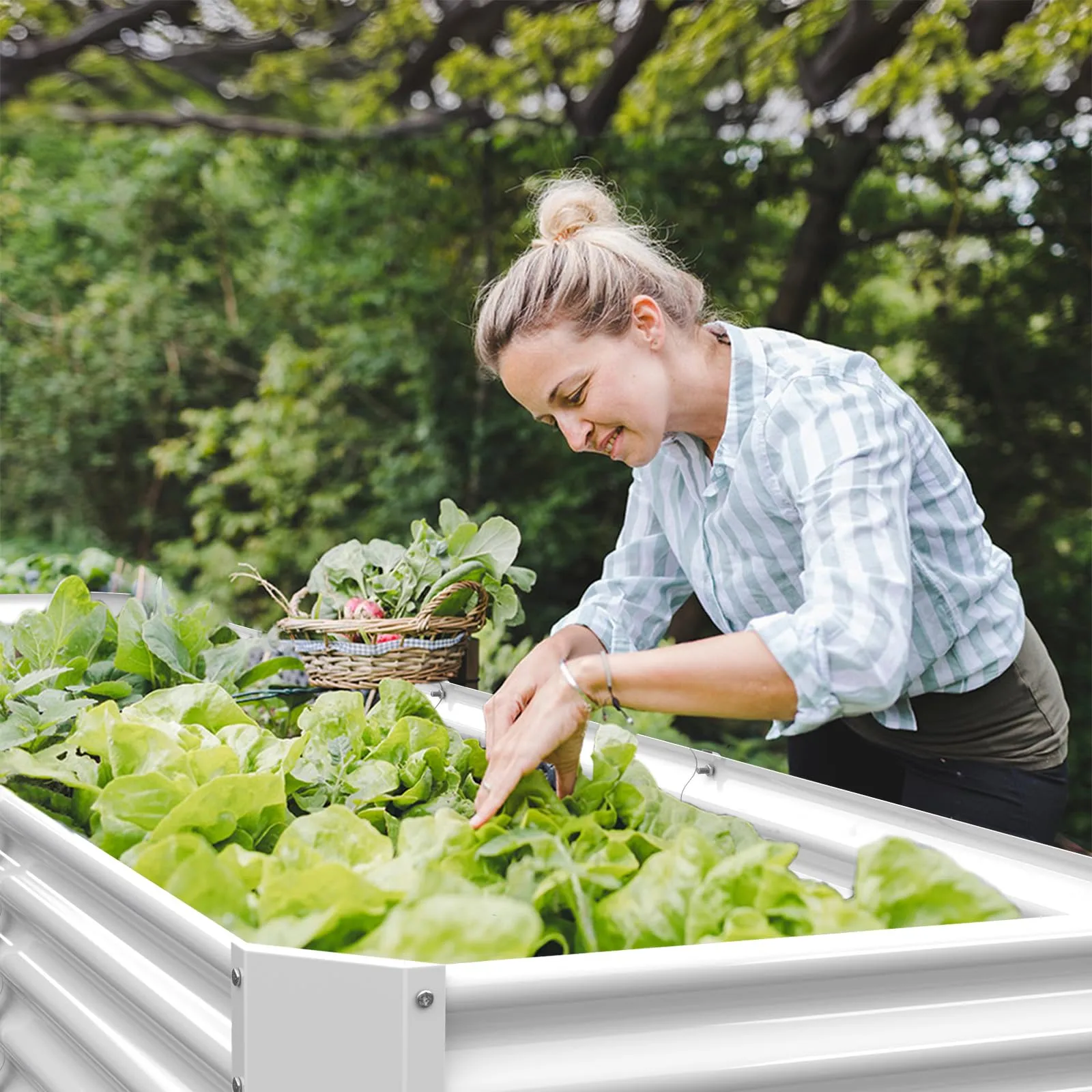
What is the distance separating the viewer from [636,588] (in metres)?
1.76

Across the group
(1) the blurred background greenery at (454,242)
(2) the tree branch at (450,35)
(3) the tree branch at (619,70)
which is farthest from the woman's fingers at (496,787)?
(2) the tree branch at (450,35)

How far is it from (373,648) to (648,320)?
2.42 feet

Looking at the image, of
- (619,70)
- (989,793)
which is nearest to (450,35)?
(619,70)

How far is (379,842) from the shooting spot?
3.43 ft

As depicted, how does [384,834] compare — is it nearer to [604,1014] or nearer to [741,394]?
[604,1014]

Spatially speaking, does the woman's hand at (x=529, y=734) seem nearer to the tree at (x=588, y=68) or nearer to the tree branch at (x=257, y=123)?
the tree at (x=588, y=68)

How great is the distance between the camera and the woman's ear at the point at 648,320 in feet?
4.64

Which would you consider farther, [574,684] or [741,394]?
[741,394]

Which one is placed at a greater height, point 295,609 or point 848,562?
point 848,562

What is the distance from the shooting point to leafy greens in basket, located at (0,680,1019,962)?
85 cm

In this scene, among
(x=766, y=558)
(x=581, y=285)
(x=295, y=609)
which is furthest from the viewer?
(x=295, y=609)

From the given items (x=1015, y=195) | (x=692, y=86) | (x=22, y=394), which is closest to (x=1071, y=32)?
(x=1015, y=195)

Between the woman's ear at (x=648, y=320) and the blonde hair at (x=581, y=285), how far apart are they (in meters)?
0.01

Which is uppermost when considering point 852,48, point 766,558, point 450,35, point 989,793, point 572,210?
point 450,35
